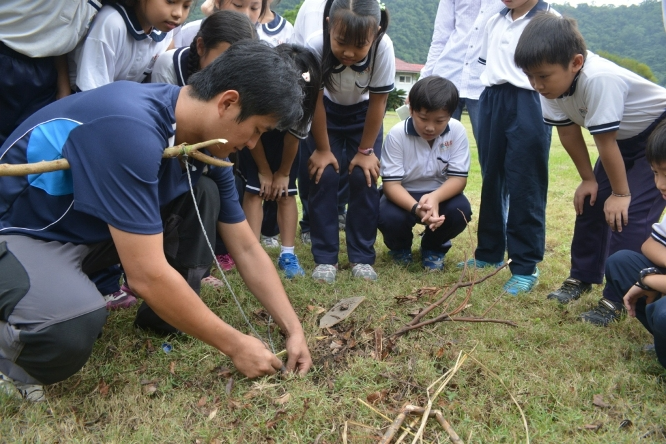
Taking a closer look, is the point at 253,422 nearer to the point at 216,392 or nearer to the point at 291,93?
the point at 216,392

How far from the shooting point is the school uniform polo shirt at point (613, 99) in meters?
2.85

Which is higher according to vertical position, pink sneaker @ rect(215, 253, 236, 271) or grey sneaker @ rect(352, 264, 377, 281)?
grey sneaker @ rect(352, 264, 377, 281)

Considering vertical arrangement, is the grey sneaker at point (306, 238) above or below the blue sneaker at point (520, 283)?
below

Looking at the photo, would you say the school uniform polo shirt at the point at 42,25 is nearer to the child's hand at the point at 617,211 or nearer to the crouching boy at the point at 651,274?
the crouching boy at the point at 651,274

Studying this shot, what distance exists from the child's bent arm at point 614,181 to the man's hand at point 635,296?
520 mm

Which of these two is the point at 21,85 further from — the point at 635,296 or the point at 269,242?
the point at 635,296

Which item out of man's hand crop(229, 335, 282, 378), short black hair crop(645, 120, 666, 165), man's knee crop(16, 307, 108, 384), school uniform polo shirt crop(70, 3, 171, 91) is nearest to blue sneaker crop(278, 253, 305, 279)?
man's hand crop(229, 335, 282, 378)

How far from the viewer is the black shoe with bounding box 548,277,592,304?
10.5 feet

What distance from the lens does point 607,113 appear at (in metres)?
2.84

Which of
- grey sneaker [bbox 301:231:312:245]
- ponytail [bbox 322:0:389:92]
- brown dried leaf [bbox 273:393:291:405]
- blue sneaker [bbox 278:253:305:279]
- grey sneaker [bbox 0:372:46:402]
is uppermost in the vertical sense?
ponytail [bbox 322:0:389:92]

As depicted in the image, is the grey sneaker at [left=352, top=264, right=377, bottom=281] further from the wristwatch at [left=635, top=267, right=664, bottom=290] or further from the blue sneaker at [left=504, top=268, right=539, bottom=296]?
the wristwatch at [left=635, top=267, right=664, bottom=290]

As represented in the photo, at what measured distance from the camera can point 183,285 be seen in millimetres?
2029

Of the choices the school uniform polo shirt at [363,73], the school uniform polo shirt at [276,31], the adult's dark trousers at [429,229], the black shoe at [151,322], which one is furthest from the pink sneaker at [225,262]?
the school uniform polo shirt at [276,31]

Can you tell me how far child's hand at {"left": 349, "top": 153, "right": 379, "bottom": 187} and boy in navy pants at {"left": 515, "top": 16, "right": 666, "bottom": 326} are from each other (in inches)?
42.9
